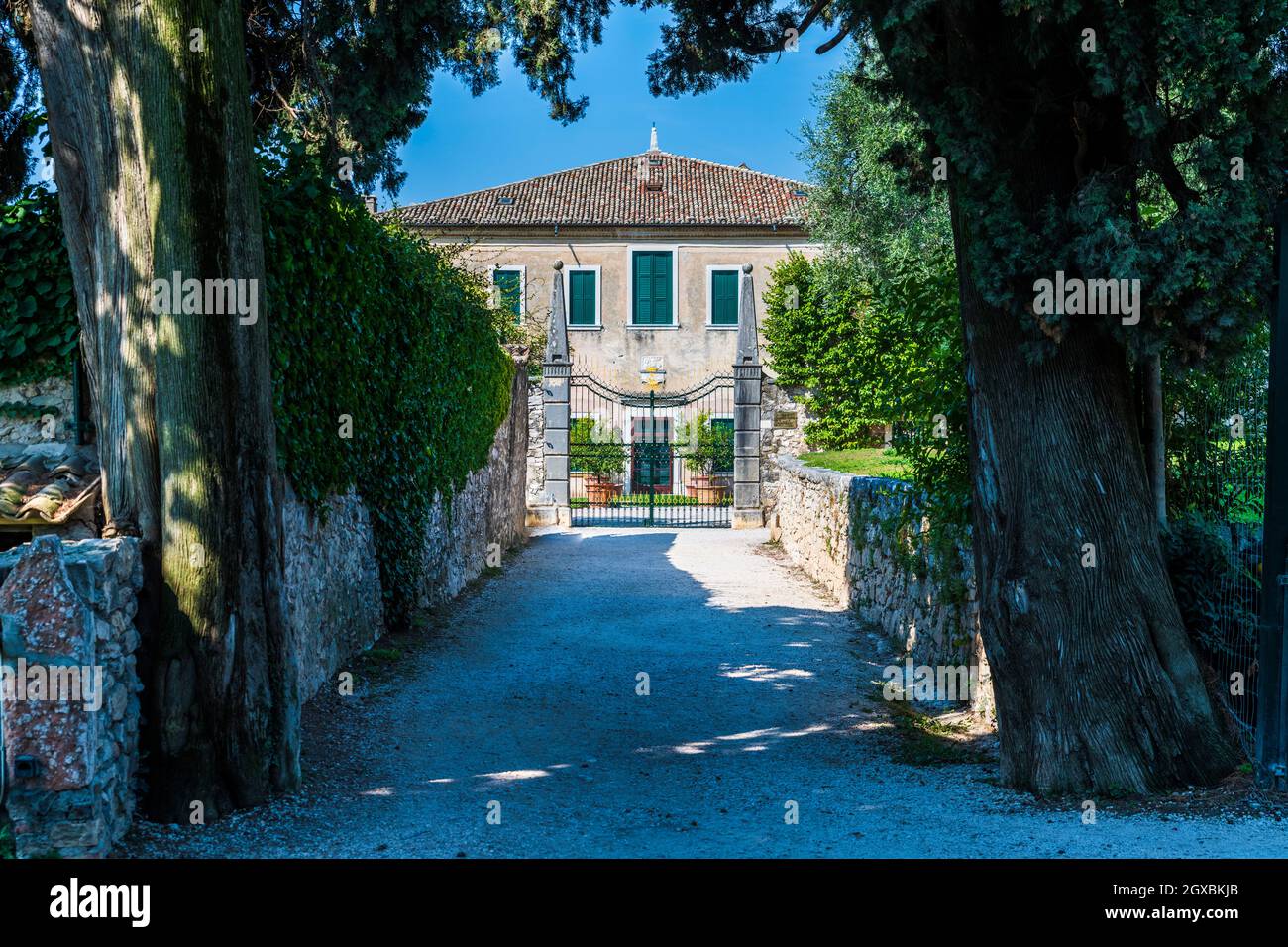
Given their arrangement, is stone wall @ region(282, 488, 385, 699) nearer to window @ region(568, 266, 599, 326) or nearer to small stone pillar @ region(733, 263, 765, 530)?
small stone pillar @ region(733, 263, 765, 530)

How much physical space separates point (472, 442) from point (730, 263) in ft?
54.0

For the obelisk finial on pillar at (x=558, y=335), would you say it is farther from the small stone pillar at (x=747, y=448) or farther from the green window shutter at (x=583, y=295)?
the green window shutter at (x=583, y=295)

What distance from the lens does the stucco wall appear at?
28250 mm

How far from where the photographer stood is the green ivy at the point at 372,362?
662 cm

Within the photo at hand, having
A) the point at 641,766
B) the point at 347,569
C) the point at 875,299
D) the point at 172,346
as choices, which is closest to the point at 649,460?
the point at 875,299

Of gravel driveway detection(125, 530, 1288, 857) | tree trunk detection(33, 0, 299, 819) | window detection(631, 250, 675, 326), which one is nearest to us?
gravel driveway detection(125, 530, 1288, 857)

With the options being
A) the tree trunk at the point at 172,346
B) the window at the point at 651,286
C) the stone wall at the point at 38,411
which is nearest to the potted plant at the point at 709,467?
the window at the point at 651,286

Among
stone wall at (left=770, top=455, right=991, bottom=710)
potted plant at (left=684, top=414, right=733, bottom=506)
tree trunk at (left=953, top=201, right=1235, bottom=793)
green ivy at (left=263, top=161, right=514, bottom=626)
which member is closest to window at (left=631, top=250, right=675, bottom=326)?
potted plant at (left=684, top=414, right=733, bottom=506)

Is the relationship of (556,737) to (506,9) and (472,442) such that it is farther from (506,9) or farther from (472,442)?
(472,442)

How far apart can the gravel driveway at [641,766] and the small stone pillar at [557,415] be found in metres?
10.1

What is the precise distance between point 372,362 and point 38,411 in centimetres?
267

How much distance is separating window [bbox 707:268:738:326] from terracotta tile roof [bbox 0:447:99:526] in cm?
2301

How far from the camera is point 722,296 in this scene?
2833cm

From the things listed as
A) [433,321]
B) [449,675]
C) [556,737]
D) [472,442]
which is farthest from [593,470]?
[556,737]
